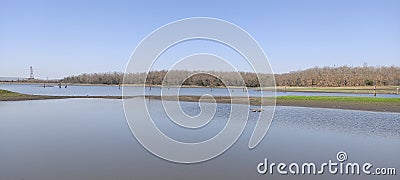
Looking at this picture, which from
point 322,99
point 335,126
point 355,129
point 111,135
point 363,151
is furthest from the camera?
point 322,99

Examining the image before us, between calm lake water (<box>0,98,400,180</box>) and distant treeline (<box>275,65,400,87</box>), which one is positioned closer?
calm lake water (<box>0,98,400,180</box>)

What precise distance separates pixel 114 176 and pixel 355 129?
1259 cm

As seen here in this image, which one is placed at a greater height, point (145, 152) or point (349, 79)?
point (349, 79)

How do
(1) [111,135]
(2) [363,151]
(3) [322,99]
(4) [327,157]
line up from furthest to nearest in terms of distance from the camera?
(3) [322,99] → (1) [111,135] → (2) [363,151] → (4) [327,157]

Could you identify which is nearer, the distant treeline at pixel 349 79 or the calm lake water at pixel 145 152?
the calm lake water at pixel 145 152

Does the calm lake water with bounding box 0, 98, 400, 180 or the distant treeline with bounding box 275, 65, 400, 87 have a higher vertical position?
the distant treeline with bounding box 275, 65, 400, 87

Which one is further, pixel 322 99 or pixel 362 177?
pixel 322 99

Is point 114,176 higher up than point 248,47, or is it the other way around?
point 248,47

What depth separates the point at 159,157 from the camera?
30.7ft

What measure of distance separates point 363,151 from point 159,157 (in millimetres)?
6592

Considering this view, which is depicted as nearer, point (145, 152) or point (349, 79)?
point (145, 152)

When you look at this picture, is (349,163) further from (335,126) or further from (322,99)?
(322,99)

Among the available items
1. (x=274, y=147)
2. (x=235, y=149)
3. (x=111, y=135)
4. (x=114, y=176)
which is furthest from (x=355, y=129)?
(x=114, y=176)

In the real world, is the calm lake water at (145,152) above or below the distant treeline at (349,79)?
below
